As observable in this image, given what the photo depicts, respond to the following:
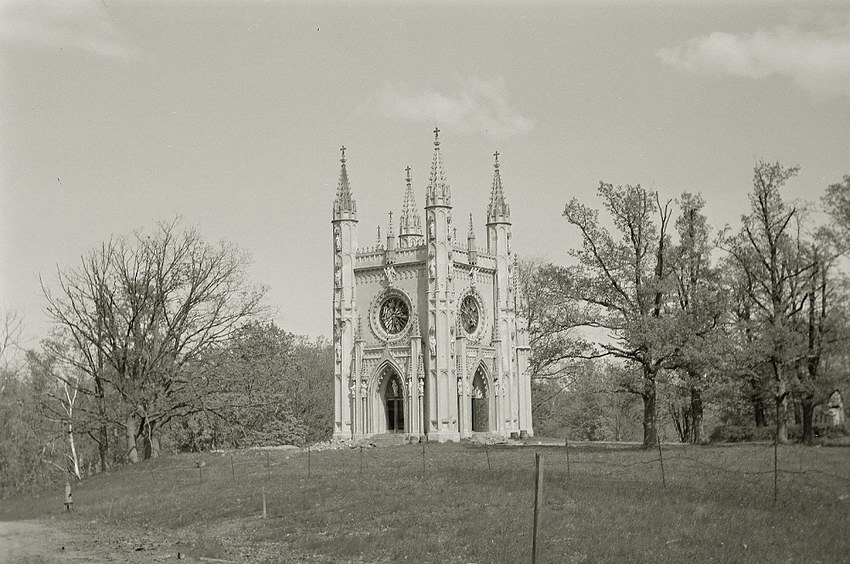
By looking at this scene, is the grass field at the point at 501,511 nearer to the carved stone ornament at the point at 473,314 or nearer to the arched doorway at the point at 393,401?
the arched doorway at the point at 393,401

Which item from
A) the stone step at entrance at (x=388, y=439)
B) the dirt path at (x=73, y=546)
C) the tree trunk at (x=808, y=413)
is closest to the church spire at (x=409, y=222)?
the stone step at entrance at (x=388, y=439)

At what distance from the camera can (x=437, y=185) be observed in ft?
169

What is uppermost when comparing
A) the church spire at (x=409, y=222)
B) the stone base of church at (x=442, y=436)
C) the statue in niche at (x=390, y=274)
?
the church spire at (x=409, y=222)

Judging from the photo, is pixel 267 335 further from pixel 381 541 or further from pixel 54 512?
pixel 381 541

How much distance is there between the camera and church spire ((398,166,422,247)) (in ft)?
192

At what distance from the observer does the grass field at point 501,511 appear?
56.6 feet

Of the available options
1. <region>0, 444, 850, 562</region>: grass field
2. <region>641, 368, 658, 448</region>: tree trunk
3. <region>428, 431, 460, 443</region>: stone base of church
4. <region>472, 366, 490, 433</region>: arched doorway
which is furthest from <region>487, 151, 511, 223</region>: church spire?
<region>0, 444, 850, 562</region>: grass field

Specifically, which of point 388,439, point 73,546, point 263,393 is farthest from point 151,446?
point 73,546

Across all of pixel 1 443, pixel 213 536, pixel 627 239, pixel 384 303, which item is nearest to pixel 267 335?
pixel 384 303

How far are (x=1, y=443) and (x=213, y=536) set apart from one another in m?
33.8

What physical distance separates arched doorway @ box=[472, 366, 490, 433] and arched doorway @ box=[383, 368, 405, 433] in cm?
413

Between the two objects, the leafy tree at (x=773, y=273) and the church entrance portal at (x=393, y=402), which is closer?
the leafy tree at (x=773, y=273)

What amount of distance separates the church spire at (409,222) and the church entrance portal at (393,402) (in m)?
9.48

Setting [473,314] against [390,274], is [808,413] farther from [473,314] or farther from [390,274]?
[390,274]
